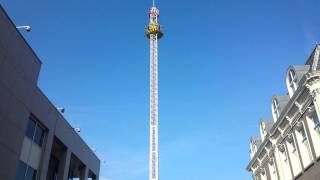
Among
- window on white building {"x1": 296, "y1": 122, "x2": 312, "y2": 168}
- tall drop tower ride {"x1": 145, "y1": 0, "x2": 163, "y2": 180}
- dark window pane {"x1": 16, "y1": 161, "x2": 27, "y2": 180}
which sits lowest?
dark window pane {"x1": 16, "y1": 161, "x2": 27, "y2": 180}

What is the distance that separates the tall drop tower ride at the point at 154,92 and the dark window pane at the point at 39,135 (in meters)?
44.8

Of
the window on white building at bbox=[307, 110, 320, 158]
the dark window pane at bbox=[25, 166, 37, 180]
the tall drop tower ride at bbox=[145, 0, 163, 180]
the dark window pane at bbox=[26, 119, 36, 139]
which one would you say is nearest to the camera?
the window on white building at bbox=[307, 110, 320, 158]

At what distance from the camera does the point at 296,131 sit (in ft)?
93.2

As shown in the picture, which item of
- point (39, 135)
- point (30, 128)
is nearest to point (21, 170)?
point (30, 128)

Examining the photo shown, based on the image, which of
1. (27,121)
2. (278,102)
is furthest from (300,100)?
(27,121)

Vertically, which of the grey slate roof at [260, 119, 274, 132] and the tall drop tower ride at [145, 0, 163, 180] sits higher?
the tall drop tower ride at [145, 0, 163, 180]

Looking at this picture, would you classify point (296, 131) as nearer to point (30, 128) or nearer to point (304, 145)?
point (304, 145)

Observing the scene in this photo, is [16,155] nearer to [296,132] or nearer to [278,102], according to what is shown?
[296,132]

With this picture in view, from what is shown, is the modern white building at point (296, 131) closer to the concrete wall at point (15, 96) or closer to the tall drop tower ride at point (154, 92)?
the concrete wall at point (15, 96)

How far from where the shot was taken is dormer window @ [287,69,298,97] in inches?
1157

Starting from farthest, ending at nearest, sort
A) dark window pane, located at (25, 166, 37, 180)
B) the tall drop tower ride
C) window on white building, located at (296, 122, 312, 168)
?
the tall drop tower ride → window on white building, located at (296, 122, 312, 168) → dark window pane, located at (25, 166, 37, 180)

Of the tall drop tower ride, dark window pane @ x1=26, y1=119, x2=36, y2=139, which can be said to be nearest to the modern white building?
dark window pane @ x1=26, y1=119, x2=36, y2=139

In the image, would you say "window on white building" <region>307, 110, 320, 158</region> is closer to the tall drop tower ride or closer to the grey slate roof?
the grey slate roof

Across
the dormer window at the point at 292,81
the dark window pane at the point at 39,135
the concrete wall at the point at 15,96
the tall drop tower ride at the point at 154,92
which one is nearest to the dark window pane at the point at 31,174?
the concrete wall at the point at 15,96
